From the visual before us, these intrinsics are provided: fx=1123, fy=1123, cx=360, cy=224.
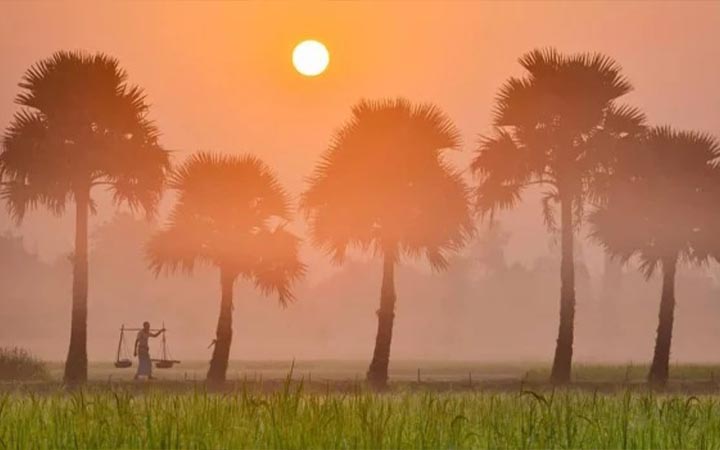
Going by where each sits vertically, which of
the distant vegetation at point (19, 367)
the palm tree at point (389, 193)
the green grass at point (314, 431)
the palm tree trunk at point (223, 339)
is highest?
the palm tree at point (389, 193)

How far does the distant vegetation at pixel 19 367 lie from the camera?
40375 millimetres

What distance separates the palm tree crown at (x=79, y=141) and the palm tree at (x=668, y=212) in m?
17.8

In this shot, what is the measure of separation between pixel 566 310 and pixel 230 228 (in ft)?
40.2

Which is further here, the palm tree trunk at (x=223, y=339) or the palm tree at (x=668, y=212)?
the palm tree at (x=668, y=212)

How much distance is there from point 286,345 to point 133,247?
22.0 metres

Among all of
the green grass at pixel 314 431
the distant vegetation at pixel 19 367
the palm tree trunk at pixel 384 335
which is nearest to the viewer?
the green grass at pixel 314 431

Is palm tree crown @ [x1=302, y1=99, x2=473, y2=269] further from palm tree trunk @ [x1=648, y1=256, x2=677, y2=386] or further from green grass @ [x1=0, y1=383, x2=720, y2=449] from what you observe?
green grass @ [x1=0, y1=383, x2=720, y2=449]

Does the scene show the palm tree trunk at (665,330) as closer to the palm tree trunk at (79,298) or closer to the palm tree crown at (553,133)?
the palm tree crown at (553,133)

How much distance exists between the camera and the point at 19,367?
134 ft

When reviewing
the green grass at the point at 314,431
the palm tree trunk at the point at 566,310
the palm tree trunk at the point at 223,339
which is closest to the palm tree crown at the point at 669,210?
the palm tree trunk at the point at 566,310

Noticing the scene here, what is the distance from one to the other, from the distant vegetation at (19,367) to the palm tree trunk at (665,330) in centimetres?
2267

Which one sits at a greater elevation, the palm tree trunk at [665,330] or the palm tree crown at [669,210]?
the palm tree crown at [669,210]

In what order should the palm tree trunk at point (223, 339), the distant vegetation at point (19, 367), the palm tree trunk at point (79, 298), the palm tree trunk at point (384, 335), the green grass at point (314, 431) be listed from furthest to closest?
the distant vegetation at point (19, 367)
the palm tree trunk at point (223, 339)
the palm tree trunk at point (384, 335)
the palm tree trunk at point (79, 298)
the green grass at point (314, 431)

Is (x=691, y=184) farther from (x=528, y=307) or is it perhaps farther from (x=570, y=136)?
(x=528, y=307)
